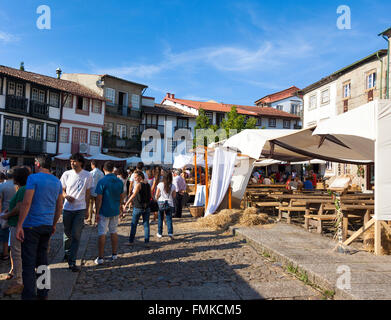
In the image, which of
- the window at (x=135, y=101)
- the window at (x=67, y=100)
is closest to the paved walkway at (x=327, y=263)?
the window at (x=67, y=100)

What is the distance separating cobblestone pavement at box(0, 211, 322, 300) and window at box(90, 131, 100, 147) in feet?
86.9

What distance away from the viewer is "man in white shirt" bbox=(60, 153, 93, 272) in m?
5.23

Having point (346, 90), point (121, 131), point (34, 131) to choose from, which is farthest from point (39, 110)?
point (346, 90)

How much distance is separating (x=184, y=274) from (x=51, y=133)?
2749 centimetres

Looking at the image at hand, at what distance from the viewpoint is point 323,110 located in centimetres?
2872

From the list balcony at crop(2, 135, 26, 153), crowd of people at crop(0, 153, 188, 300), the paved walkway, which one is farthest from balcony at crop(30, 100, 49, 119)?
the paved walkway

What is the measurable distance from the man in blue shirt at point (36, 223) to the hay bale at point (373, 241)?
5313 mm

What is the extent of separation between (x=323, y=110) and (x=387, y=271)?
2578cm

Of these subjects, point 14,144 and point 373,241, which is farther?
point 14,144

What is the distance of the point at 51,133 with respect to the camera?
96.6 ft

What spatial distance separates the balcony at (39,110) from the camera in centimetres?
2727

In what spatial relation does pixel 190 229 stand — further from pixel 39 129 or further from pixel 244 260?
pixel 39 129

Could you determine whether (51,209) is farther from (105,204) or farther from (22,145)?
(22,145)
